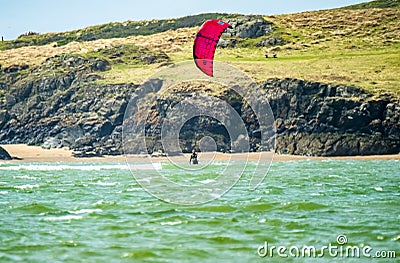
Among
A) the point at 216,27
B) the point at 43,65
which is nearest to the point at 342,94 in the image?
the point at 216,27

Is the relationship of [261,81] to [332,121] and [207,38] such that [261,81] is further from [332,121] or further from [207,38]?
[207,38]

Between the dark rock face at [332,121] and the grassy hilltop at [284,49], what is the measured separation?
315 cm

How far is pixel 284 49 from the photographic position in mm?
105312

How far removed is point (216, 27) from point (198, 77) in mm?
53350

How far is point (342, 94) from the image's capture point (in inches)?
3000

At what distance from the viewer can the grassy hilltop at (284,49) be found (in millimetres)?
87138

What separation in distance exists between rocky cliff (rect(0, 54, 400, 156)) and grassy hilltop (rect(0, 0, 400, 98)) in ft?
10.9

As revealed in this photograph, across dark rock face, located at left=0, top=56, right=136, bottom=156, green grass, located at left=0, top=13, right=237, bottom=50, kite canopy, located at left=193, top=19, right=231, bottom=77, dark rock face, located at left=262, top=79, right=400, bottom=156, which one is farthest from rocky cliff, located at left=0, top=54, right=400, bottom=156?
kite canopy, located at left=193, top=19, right=231, bottom=77

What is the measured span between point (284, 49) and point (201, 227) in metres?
89.8

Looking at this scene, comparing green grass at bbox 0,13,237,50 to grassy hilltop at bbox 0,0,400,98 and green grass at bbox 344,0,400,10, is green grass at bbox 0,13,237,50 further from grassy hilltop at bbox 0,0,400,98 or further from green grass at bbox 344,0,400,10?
green grass at bbox 344,0,400,10

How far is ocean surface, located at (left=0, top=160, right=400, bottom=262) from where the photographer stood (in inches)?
581

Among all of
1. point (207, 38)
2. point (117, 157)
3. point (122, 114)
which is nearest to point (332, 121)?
point (117, 157)

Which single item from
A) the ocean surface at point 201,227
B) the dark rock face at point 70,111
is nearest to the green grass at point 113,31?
the dark rock face at point 70,111

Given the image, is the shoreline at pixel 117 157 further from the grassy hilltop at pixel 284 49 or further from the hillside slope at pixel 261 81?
the grassy hilltop at pixel 284 49
